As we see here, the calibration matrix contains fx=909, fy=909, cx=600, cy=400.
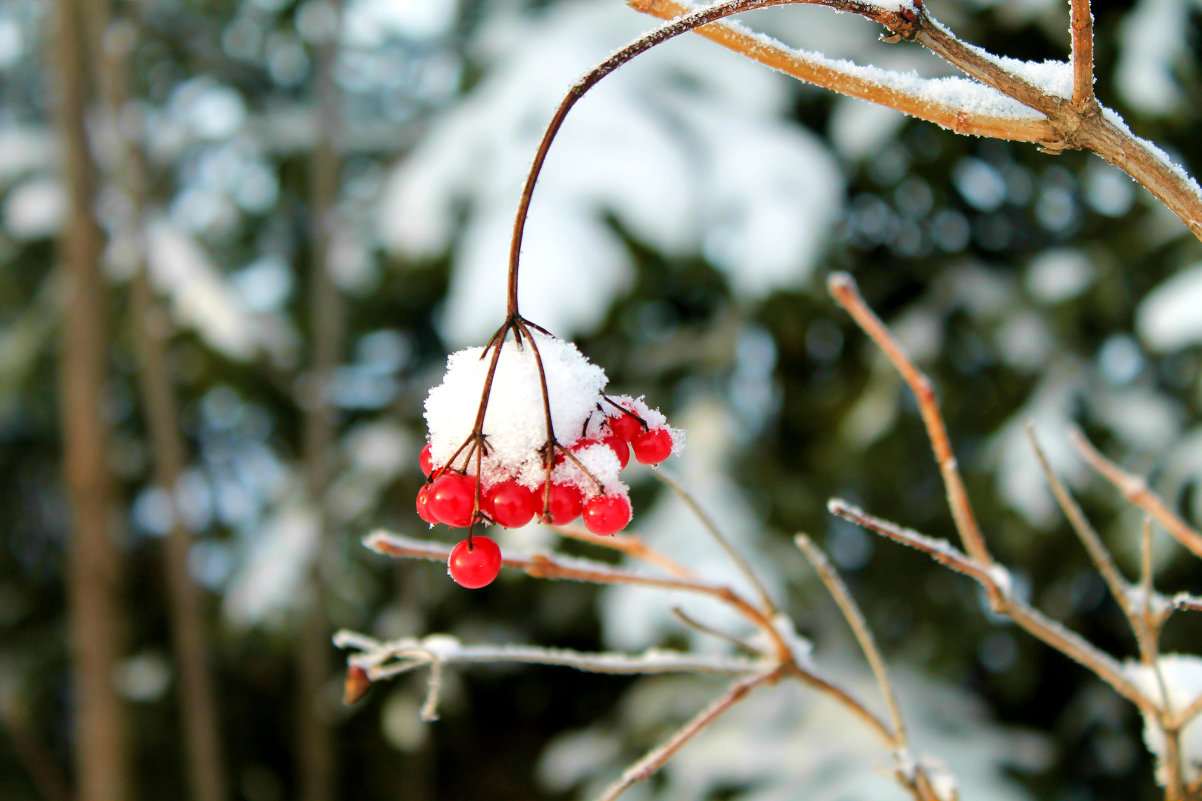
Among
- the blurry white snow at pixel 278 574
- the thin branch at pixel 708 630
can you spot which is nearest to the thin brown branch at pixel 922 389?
the thin branch at pixel 708 630

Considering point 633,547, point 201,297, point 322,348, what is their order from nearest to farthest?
point 633,547, point 322,348, point 201,297

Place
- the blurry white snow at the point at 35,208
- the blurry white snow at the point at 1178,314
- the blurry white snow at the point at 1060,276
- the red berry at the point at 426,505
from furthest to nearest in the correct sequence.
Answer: the blurry white snow at the point at 35,208 < the blurry white snow at the point at 1060,276 < the blurry white snow at the point at 1178,314 < the red berry at the point at 426,505

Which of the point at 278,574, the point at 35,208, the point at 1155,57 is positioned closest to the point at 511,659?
the point at 1155,57

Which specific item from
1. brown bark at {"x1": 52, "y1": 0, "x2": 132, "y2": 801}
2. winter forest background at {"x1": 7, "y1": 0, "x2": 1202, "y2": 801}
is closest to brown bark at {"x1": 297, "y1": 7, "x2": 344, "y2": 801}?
winter forest background at {"x1": 7, "y1": 0, "x2": 1202, "y2": 801}

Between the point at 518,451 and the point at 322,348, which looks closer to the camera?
the point at 518,451

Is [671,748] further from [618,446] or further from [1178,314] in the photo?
[1178,314]

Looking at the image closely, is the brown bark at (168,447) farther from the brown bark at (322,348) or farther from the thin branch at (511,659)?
the thin branch at (511,659)

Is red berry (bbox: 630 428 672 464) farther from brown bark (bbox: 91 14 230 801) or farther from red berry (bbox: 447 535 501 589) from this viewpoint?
brown bark (bbox: 91 14 230 801)
